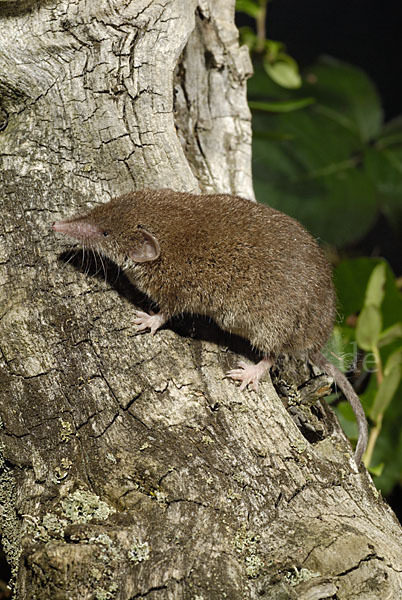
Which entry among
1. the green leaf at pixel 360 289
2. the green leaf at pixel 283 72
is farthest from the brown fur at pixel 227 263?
the green leaf at pixel 283 72

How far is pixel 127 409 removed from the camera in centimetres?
199

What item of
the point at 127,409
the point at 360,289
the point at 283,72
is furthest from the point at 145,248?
the point at 283,72

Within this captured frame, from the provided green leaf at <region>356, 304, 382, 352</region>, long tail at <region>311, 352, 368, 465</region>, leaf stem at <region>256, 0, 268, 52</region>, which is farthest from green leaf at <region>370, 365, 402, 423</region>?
leaf stem at <region>256, 0, 268, 52</region>

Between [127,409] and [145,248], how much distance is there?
2.26 feet

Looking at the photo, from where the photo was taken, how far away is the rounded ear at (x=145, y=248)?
237 cm

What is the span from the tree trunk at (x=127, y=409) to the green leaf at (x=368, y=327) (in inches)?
30.7

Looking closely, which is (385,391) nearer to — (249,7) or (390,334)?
(390,334)

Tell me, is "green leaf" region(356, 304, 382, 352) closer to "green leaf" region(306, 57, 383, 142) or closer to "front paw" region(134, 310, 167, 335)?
"front paw" region(134, 310, 167, 335)

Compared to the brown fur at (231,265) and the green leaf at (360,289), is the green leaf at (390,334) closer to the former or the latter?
the green leaf at (360,289)

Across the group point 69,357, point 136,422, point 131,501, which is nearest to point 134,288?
point 69,357

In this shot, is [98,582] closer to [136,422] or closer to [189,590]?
[189,590]

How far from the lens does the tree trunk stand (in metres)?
1.68

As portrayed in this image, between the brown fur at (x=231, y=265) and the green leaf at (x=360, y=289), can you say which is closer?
the brown fur at (x=231, y=265)

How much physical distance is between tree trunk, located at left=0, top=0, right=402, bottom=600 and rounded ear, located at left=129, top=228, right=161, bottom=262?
134mm
